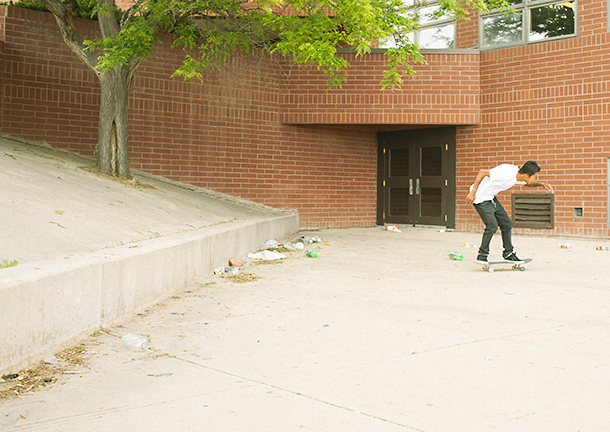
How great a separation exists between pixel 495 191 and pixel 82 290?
5.89m

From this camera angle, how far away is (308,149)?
15.6m

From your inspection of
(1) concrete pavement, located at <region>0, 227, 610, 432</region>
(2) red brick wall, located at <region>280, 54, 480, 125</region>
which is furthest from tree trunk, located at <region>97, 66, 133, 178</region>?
(2) red brick wall, located at <region>280, 54, 480, 125</region>

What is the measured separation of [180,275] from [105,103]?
5.64 meters

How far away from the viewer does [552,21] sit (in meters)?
13.7

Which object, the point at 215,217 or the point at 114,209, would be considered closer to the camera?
the point at 114,209

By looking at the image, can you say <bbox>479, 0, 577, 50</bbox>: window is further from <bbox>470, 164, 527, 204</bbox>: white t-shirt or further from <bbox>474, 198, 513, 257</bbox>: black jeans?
<bbox>474, 198, 513, 257</bbox>: black jeans

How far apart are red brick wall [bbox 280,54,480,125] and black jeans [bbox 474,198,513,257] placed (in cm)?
697

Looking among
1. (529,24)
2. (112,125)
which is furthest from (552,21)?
(112,125)

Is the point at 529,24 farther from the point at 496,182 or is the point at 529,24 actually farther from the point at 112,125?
the point at 112,125

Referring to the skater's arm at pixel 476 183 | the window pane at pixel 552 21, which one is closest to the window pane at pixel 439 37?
the window pane at pixel 552 21

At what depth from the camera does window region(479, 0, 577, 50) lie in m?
13.5

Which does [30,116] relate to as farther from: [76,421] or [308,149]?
[76,421]

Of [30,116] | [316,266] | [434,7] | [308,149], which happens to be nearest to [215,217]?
[316,266]

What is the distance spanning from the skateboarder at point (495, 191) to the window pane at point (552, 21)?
7290 millimetres
